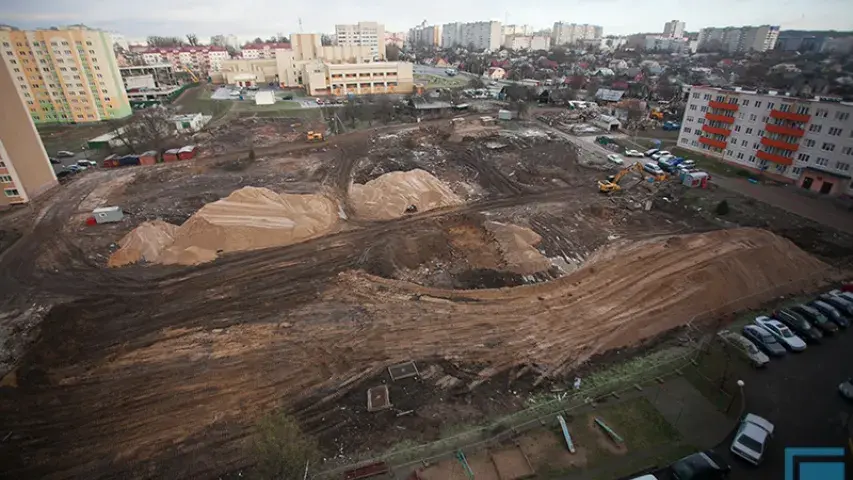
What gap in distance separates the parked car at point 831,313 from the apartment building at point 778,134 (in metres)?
17.7

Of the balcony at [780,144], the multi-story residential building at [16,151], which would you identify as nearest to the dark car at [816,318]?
the balcony at [780,144]

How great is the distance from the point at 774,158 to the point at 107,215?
4960 centimetres

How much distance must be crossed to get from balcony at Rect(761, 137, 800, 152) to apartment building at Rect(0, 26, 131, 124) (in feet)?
264

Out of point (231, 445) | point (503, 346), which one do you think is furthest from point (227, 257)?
point (503, 346)

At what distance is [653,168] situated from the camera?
3384cm

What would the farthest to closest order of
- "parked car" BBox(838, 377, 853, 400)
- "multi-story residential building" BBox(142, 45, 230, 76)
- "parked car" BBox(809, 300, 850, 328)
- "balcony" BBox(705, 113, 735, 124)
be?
"multi-story residential building" BBox(142, 45, 230, 76) < "balcony" BBox(705, 113, 735, 124) < "parked car" BBox(809, 300, 850, 328) < "parked car" BBox(838, 377, 853, 400)

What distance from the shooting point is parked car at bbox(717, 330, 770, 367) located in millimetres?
14133

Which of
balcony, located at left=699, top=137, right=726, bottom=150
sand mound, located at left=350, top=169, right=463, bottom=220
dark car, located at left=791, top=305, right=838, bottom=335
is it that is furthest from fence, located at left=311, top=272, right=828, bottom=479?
balcony, located at left=699, top=137, right=726, bottom=150

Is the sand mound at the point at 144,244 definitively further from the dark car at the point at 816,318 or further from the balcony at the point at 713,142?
the balcony at the point at 713,142

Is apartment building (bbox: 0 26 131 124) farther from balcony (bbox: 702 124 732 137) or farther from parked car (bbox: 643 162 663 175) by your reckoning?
balcony (bbox: 702 124 732 137)

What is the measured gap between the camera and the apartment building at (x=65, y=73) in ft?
175

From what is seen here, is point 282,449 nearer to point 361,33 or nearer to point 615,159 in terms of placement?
point 615,159

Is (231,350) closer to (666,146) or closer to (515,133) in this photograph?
(515,133)

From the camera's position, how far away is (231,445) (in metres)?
11.8
